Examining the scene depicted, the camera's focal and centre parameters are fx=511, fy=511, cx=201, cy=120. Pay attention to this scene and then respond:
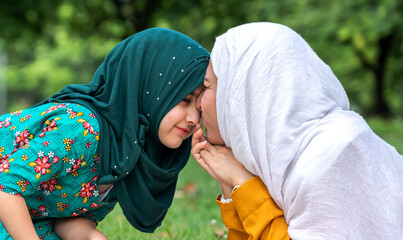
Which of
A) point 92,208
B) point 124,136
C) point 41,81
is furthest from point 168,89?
point 41,81

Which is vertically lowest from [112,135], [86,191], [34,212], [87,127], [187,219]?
[187,219]

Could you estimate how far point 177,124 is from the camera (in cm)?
242

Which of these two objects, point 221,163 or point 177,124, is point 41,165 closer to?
point 177,124

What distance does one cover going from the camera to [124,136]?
2.31 meters

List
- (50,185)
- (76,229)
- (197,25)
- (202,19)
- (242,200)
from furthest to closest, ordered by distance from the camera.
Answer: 1. (197,25)
2. (202,19)
3. (76,229)
4. (50,185)
5. (242,200)

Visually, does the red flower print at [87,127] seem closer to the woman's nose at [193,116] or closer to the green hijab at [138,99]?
the green hijab at [138,99]

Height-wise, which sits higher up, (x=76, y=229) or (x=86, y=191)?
(x=86, y=191)

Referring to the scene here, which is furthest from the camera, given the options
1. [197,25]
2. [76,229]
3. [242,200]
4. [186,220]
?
[197,25]

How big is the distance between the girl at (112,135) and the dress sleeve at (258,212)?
0.44 m

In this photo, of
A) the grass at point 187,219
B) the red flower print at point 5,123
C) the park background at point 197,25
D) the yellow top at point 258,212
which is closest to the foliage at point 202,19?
the park background at point 197,25

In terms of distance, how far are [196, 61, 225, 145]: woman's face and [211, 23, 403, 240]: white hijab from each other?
3.1 inches

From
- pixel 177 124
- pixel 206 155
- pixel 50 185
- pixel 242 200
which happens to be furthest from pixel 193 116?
pixel 50 185

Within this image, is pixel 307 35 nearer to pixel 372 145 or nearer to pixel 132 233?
pixel 132 233

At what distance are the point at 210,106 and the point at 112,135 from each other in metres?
0.46
